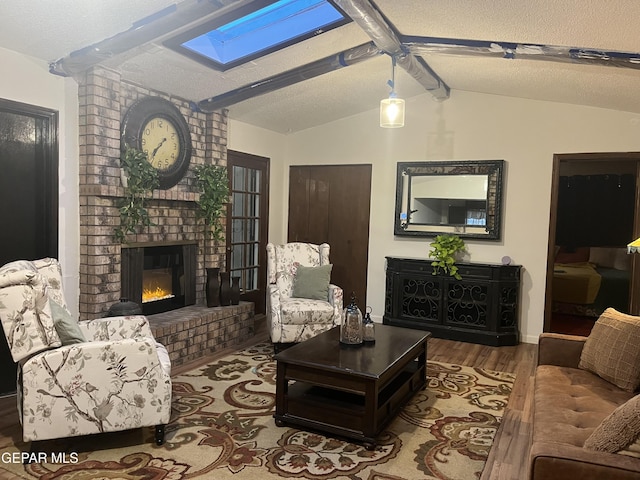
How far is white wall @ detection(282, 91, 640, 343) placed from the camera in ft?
16.5

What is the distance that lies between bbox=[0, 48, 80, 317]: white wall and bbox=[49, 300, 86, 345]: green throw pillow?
1149 mm

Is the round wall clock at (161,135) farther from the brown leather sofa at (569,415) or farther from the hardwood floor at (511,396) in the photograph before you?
the brown leather sofa at (569,415)

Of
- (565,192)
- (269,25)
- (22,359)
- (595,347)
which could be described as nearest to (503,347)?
(595,347)

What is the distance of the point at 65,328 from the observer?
2652 millimetres

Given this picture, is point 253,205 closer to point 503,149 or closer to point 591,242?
point 503,149

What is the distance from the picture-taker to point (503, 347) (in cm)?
508

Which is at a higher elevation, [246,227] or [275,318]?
[246,227]

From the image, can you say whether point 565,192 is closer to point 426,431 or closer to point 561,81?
point 561,81

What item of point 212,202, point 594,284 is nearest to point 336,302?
point 212,202

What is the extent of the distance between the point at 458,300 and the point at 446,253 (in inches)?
20.7

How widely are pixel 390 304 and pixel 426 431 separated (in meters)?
2.67

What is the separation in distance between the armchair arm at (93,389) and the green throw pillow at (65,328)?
0.27ft

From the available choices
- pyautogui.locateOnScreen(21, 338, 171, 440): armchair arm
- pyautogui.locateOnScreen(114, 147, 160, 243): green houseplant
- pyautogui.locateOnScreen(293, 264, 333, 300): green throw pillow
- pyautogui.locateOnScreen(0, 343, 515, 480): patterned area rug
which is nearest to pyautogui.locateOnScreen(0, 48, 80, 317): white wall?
pyautogui.locateOnScreen(114, 147, 160, 243): green houseplant

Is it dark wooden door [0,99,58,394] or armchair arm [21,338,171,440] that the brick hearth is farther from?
armchair arm [21,338,171,440]
